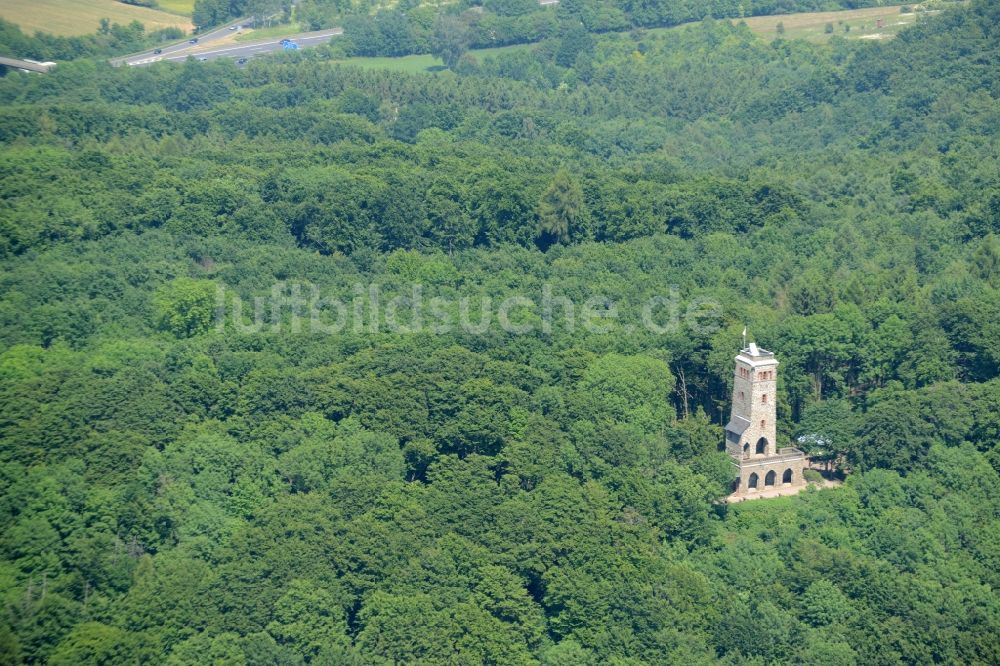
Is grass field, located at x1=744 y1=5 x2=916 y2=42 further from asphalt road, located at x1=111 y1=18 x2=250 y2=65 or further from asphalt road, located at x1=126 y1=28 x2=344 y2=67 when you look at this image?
asphalt road, located at x1=111 y1=18 x2=250 y2=65

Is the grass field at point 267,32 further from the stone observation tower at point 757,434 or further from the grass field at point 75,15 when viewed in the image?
the stone observation tower at point 757,434

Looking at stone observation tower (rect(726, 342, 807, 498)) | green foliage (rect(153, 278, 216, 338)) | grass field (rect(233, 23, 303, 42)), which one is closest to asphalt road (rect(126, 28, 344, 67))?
grass field (rect(233, 23, 303, 42))

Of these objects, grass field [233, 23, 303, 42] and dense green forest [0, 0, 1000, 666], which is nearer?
dense green forest [0, 0, 1000, 666]

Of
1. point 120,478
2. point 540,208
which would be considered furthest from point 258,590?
point 540,208

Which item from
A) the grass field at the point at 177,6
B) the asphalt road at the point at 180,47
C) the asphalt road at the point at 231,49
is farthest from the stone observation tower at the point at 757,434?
the grass field at the point at 177,6

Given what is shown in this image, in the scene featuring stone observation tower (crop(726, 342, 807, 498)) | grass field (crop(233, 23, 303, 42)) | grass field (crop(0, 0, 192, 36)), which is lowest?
stone observation tower (crop(726, 342, 807, 498))

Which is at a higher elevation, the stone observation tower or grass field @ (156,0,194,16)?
grass field @ (156,0,194,16)
